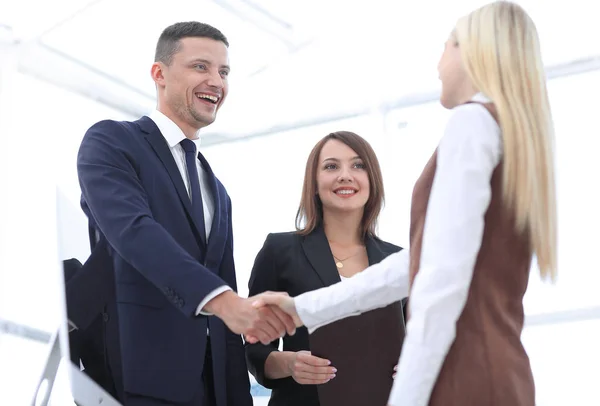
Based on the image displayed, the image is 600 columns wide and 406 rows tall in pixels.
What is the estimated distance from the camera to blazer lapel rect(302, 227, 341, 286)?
2588mm

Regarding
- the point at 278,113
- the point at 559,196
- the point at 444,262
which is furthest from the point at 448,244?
the point at 278,113

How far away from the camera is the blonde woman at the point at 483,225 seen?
4.65 feet

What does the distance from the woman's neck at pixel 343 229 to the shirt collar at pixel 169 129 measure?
2.17ft

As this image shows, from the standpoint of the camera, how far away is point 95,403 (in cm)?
195

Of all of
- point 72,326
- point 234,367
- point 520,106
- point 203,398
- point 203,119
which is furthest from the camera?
point 203,119

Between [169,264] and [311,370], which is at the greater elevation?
[169,264]

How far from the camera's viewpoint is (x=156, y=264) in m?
1.99

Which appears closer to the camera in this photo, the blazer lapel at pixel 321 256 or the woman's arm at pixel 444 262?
the woman's arm at pixel 444 262

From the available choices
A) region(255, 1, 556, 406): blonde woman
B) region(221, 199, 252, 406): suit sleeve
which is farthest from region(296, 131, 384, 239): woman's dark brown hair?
region(255, 1, 556, 406): blonde woman

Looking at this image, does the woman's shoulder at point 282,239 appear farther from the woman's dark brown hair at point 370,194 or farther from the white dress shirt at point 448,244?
the white dress shirt at point 448,244

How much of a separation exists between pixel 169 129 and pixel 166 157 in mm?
148

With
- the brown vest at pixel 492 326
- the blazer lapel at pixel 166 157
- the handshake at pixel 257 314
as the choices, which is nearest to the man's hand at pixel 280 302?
the handshake at pixel 257 314

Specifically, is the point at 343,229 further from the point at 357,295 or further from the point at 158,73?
the point at 357,295

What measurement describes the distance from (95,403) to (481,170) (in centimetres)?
112
